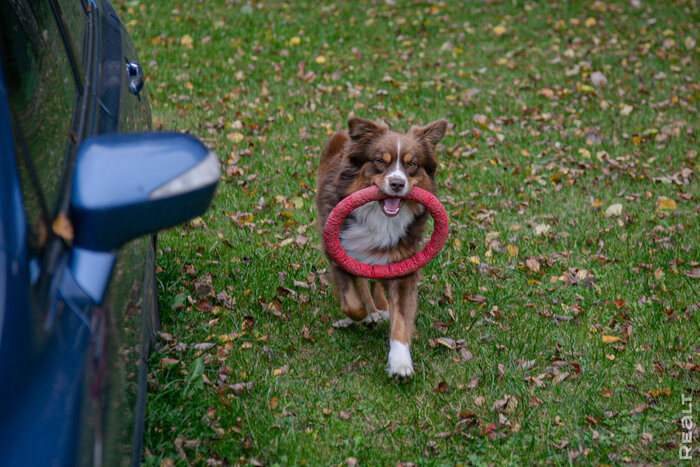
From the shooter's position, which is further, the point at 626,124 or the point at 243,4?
the point at 243,4

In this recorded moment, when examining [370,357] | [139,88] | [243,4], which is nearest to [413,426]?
[370,357]

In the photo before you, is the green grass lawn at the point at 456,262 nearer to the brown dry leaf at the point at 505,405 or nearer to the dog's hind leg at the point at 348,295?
the brown dry leaf at the point at 505,405

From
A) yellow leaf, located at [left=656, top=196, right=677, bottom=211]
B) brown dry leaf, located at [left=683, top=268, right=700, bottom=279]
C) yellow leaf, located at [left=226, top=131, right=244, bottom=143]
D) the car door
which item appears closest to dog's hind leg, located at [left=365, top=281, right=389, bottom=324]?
the car door

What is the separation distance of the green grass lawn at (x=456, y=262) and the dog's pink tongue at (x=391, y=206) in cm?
81

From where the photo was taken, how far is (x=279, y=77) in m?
8.71

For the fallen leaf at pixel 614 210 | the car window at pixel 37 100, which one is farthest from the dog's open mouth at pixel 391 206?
the fallen leaf at pixel 614 210

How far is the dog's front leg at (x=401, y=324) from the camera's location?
366 centimetres

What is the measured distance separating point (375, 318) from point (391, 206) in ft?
2.58

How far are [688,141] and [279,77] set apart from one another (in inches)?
202

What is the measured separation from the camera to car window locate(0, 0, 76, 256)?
1.62 meters

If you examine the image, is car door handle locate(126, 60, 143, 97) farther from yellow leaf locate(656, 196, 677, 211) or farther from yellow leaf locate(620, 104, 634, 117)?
yellow leaf locate(620, 104, 634, 117)

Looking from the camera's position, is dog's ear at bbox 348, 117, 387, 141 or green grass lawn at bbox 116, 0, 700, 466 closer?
green grass lawn at bbox 116, 0, 700, 466

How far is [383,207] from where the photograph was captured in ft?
13.3

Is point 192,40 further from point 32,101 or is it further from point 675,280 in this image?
point 32,101
